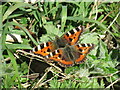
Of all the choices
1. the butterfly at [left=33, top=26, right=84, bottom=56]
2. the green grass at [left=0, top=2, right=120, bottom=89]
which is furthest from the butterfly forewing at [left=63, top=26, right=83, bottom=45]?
the green grass at [left=0, top=2, right=120, bottom=89]

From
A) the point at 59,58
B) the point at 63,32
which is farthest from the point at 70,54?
the point at 63,32

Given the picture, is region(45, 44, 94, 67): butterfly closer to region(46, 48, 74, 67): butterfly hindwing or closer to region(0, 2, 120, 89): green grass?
region(46, 48, 74, 67): butterfly hindwing

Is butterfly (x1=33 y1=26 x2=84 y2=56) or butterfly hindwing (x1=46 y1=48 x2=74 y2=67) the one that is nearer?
butterfly hindwing (x1=46 y1=48 x2=74 y2=67)

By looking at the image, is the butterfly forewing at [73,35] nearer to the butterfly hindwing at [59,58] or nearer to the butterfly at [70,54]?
the butterfly at [70,54]

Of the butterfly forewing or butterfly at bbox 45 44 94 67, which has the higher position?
the butterfly forewing

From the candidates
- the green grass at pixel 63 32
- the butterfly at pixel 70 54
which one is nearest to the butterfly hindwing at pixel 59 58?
the butterfly at pixel 70 54

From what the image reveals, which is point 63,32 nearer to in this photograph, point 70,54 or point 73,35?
point 73,35
